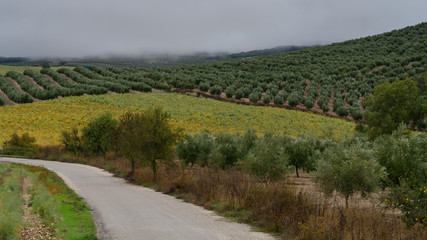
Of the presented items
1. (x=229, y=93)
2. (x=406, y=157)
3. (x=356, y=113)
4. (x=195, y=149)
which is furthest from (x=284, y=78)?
(x=406, y=157)

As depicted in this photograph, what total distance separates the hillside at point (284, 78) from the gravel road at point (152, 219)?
65474 millimetres

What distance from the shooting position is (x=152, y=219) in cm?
1464

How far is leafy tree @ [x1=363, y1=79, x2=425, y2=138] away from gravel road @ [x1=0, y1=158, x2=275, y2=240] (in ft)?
90.7

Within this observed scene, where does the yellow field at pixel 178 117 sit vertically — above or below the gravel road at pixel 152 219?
below

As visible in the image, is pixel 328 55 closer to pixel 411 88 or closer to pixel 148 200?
pixel 411 88

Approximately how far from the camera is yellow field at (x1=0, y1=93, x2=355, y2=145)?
66125mm

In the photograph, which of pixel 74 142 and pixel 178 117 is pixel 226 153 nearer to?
pixel 74 142

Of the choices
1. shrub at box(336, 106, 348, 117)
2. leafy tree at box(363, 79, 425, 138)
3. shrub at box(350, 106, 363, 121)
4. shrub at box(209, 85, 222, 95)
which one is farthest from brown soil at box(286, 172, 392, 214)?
shrub at box(209, 85, 222, 95)

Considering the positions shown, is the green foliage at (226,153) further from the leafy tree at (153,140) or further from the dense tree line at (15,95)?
the dense tree line at (15,95)

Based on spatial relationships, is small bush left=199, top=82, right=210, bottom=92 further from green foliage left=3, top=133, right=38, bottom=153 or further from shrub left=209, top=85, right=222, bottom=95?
green foliage left=3, top=133, right=38, bottom=153

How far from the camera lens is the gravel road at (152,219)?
1216 centimetres

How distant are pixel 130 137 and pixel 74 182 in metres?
4.97

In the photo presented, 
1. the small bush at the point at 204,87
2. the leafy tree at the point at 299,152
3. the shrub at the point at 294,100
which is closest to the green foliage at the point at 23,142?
the leafy tree at the point at 299,152

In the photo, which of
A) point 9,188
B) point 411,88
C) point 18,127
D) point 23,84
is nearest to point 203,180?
point 9,188
